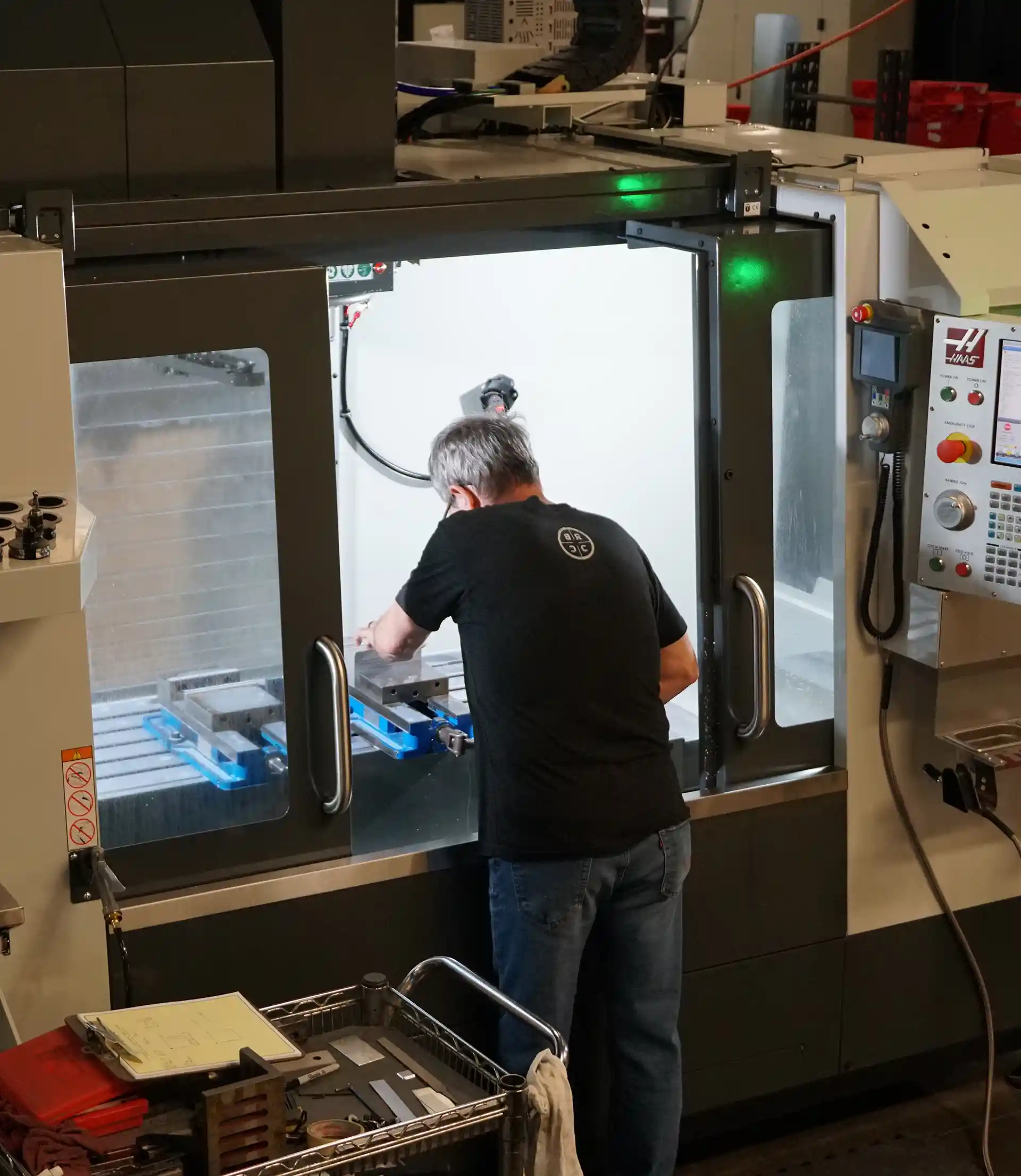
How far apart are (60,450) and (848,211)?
1304 millimetres

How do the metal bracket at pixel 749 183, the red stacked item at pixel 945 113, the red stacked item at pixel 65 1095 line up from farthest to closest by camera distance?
the red stacked item at pixel 945 113 → the metal bracket at pixel 749 183 → the red stacked item at pixel 65 1095

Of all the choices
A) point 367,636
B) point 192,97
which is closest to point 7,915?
point 367,636

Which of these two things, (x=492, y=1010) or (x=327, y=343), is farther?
(x=492, y=1010)

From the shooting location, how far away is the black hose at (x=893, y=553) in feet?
8.59

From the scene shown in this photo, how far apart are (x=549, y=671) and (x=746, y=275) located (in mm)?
715

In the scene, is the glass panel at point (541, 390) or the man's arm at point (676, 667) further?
the glass panel at point (541, 390)

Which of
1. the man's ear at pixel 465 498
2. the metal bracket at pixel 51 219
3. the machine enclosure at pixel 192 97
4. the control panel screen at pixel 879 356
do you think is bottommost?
the man's ear at pixel 465 498

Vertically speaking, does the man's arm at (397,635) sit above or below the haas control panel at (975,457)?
below

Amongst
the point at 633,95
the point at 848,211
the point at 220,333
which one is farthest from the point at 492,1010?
the point at 633,95

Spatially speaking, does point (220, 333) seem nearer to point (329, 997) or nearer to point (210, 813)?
point (210, 813)

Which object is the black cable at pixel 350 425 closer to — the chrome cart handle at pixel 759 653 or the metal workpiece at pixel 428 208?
the metal workpiece at pixel 428 208

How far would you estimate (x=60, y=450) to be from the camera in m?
1.97

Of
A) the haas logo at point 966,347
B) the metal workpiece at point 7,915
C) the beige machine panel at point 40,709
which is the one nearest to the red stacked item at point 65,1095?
the metal workpiece at point 7,915

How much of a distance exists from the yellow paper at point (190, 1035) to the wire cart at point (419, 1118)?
11cm
